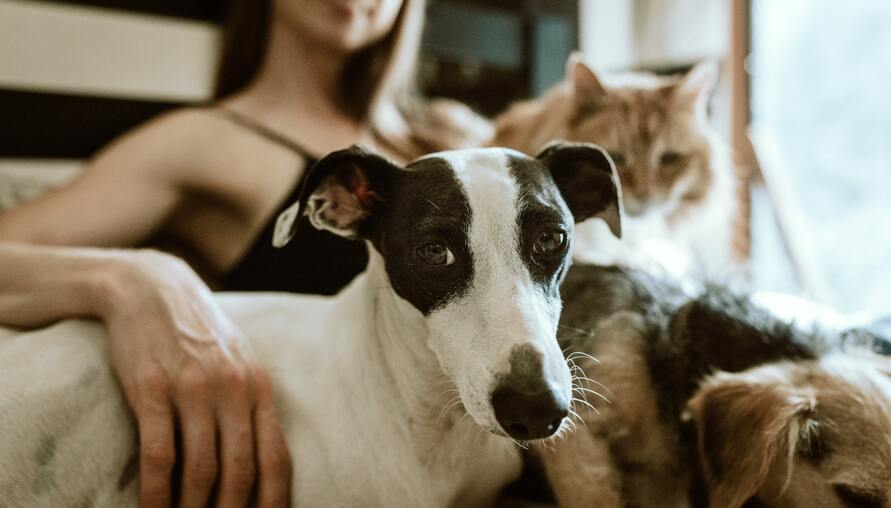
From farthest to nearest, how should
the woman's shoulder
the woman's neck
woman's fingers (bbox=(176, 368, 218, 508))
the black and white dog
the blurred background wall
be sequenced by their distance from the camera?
the blurred background wall → the woman's neck → the woman's shoulder → woman's fingers (bbox=(176, 368, 218, 508)) → the black and white dog

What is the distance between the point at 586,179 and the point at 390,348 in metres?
0.37

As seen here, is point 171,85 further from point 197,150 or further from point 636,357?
point 636,357

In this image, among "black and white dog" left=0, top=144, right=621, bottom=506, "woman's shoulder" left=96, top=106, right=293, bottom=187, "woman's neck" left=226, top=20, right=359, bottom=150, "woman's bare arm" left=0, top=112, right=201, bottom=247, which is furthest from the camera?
"woman's neck" left=226, top=20, right=359, bottom=150

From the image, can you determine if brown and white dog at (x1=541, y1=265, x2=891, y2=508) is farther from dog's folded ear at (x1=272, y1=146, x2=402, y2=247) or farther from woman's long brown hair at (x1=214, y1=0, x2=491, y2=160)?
woman's long brown hair at (x1=214, y1=0, x2=491, y2=160)

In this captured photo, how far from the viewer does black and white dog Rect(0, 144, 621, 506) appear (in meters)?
0.76

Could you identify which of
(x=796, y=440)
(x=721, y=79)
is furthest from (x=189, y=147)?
(x=721, y=79)

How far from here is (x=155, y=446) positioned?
2.86 ft

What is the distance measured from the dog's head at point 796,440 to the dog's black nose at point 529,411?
11.7 inches

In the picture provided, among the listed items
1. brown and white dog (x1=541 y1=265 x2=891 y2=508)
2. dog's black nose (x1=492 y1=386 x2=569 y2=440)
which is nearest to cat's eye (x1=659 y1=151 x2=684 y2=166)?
brown and white dog (x1=541 y1=265 x2=891 y2=508)

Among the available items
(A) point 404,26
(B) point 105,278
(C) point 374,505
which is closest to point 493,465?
(C) point 374,505

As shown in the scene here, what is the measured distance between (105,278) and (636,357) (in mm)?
801

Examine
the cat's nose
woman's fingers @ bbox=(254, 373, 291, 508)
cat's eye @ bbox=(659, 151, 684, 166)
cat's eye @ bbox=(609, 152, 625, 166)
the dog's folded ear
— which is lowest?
woman's fingers @ bbox=(254, 373, 291, 508)

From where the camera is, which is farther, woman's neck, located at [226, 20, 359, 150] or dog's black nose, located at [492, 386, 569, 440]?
woman's neck, located at [226, 20, 359, 150]

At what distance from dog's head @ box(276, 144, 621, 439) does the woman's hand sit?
8.3 inches
